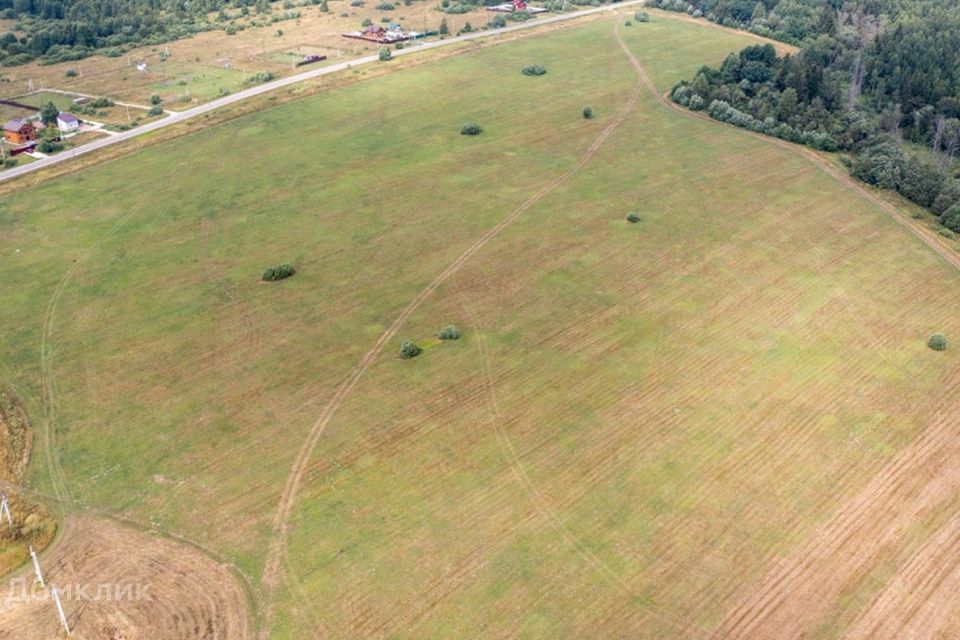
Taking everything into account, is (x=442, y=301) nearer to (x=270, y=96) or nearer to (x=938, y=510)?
(x=938, y=510)

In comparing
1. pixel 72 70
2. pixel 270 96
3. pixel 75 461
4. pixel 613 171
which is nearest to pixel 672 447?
pixel 75 461

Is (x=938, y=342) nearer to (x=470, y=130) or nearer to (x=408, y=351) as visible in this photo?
(x=408, y=351)

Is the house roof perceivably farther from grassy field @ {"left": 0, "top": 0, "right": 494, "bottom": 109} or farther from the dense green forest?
the dense green forest

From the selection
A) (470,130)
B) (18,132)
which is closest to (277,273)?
(470,130)

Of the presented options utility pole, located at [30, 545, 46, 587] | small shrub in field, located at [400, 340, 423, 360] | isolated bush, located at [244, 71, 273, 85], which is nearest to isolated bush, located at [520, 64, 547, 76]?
isolated bush, located at [244, 71, 273, 85]

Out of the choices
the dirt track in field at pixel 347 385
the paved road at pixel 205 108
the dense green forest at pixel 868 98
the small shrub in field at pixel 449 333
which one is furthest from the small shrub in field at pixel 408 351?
the dense green forest at pixel 868 98

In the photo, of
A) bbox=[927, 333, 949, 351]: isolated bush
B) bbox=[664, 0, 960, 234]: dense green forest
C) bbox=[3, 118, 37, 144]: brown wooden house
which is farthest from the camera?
bbox=[3, 118, 37, 144]: brown wooden house

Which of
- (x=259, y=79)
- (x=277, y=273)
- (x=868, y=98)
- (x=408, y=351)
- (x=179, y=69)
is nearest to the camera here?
(x=408, y=351)
